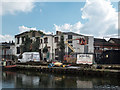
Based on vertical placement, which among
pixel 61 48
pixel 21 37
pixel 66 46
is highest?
pixel 21 37

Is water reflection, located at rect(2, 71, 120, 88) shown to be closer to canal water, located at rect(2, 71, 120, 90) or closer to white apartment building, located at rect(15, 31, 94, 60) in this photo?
canal water, located at rect(2, 71, 120, 90)

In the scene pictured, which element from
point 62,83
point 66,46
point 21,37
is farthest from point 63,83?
point 21,37

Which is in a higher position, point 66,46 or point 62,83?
point 66,46

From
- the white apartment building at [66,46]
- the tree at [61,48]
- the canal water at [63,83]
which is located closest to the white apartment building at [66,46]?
the white apartment building at [66,46]

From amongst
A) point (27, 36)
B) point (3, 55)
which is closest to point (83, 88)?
point (27, 36)

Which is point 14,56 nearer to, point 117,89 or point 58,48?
point 58,48

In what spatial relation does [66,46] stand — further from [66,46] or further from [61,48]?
[61,48]

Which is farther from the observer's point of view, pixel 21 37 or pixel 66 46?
pixel 21 37

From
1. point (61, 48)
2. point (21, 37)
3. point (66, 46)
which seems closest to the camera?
point (66, 46)

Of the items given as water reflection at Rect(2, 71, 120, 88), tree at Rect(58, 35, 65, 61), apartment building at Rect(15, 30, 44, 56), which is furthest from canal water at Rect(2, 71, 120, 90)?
apartment building at Rect(15, 30, 44, 56)

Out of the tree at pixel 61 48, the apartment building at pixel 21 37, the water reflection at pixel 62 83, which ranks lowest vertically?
the water reflection at pixel 62 83

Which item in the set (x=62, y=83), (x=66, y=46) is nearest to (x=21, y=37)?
(x=66, y=46)

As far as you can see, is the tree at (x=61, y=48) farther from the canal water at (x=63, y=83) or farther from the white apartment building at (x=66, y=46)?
the canal water at (x=63, y=83)

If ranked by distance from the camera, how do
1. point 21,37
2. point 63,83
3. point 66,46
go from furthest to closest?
1. point 21,37
2. point 66,46
3. point 63,83
